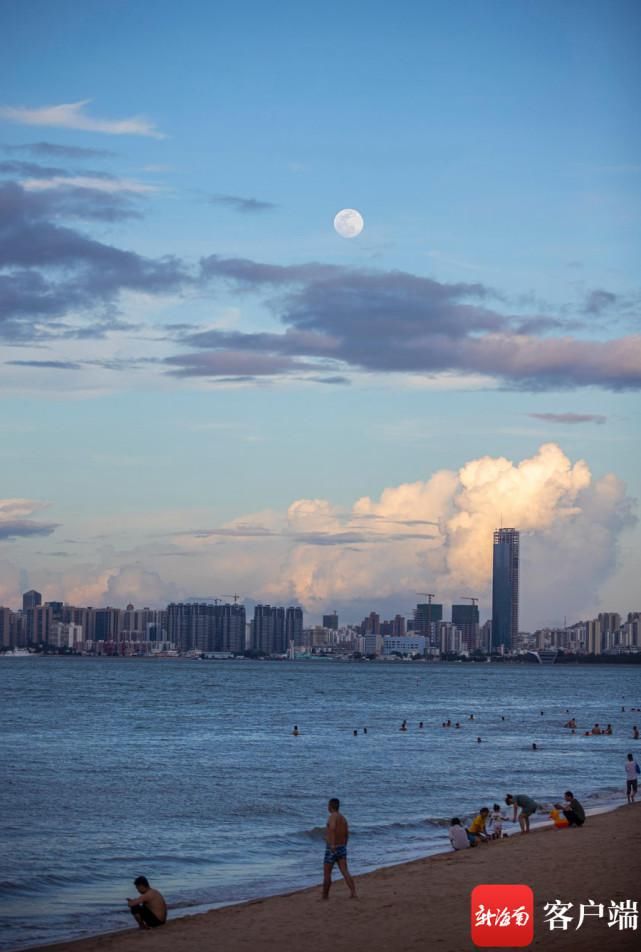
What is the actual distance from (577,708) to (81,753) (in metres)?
73.4

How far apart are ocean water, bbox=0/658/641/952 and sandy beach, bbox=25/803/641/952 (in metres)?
2.38

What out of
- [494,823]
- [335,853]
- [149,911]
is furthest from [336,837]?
→ [494,823]

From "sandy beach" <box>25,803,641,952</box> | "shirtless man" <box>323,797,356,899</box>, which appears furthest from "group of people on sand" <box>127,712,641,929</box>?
"sandy beach" <box>25,803,641,952</box>

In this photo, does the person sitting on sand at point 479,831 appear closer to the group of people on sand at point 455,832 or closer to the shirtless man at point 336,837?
the group of people on sand at point 455,832

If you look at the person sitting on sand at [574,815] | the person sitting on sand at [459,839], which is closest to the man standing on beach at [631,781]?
the person sitting on sand at [574,815]

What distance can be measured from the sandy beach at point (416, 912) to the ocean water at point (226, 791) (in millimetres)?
2376

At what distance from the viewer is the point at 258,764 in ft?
194

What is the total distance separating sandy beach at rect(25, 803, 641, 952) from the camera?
1877cm

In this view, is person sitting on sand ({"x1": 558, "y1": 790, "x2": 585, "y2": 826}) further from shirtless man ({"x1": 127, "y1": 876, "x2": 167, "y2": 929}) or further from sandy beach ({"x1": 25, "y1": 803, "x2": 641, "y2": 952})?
shirtless man ({"x1": 127, "y1": 876, "x2": 167, "y2": 929})

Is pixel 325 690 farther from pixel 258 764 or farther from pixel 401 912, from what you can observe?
pixel 401 912

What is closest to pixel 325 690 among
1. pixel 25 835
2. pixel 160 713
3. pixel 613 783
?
pixel 160 713

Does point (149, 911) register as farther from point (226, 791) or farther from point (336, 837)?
point (226, 791)

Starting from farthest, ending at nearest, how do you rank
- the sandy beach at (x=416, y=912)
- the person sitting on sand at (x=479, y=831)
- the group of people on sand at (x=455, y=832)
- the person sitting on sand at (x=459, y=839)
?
the person sitting on sand at (x=479, y=831), the person sitting on sand at (x=459, y=839), the group of people on sand at (x=455, y=832), the sandy beach at (x=416, y=912)

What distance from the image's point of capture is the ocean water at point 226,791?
93.6 ft
